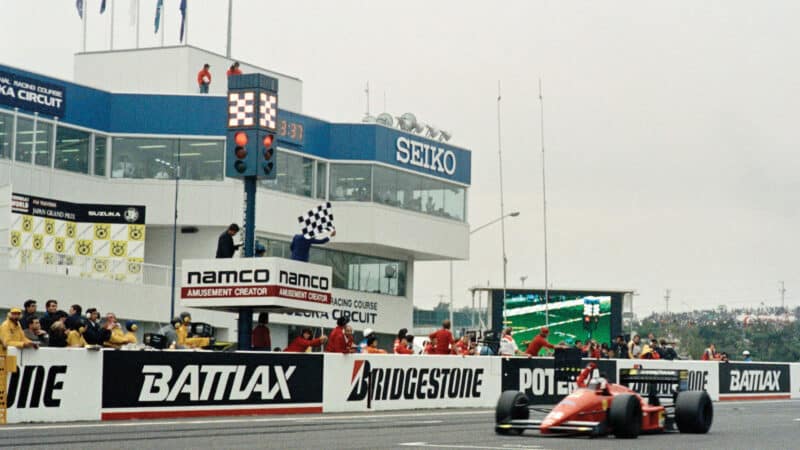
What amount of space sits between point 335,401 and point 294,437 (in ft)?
26.9

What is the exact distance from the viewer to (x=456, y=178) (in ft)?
Answer: 209

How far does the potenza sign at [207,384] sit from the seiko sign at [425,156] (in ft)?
115

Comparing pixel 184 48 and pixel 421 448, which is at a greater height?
pixel 184 48

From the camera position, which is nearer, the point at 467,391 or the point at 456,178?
the point at 467,391

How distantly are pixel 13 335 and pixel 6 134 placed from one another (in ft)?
94.6

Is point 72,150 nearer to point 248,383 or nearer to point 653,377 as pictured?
point 248,383

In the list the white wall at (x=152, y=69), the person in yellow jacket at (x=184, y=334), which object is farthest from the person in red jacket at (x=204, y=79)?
the person in yellow jacket at (x=184, y=334)

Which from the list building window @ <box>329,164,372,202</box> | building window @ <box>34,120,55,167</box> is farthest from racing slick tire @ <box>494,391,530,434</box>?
building window @ <box>329,164,372,202</box>

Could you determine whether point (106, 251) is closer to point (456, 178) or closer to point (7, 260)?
point (7, 260)

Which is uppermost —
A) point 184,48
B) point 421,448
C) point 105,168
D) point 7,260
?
point 184,48

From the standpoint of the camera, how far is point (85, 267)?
46031 millimetres

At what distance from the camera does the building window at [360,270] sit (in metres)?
57.4

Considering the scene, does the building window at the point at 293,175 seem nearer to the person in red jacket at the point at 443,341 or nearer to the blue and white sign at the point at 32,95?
the blue and white sign at the point at 32,95

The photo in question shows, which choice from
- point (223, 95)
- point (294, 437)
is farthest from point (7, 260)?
point (294, 437)
